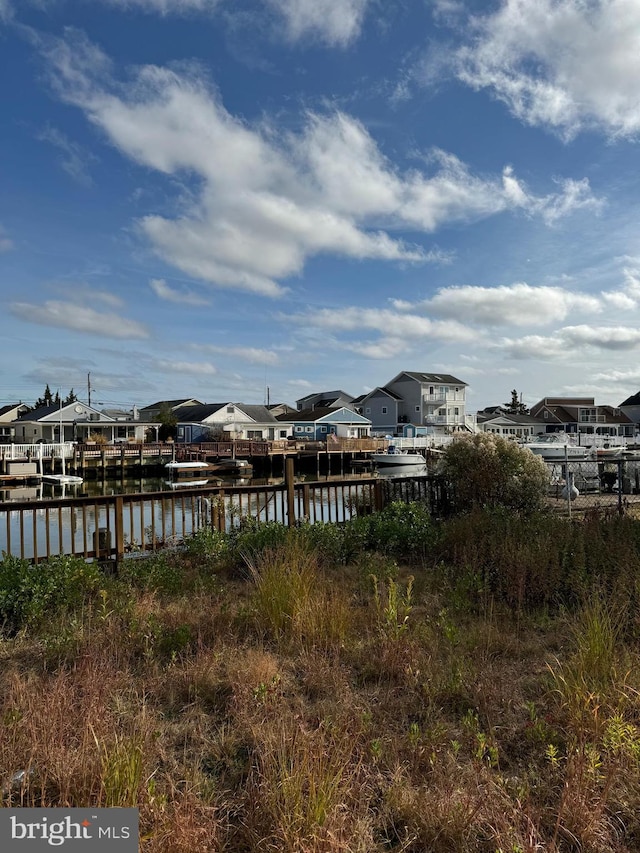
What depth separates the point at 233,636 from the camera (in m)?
4.53

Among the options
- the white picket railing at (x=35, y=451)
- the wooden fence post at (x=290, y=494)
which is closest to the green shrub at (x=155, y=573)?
the wooden fence post at (x=290, y=494)

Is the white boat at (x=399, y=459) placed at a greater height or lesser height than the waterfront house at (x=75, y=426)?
lesser

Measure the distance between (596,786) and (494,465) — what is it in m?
8.96

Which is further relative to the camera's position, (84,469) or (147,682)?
(84,469)

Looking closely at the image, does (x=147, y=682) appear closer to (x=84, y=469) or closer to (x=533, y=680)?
(x=533, y=680)

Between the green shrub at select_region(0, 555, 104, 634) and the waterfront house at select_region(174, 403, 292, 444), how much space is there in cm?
4789

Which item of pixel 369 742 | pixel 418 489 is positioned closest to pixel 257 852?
pixel 369 742

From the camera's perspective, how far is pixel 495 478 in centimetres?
1123

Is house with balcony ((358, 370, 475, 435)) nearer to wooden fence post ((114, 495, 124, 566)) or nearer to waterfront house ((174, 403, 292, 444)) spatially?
waterfront house ((174, 403, 292, 444))

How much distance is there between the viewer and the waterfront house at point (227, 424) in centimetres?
5644

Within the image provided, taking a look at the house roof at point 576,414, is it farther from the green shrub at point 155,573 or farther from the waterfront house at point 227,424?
the green shrub at point 155,573

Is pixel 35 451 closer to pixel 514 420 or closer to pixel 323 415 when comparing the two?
pixel 323 415

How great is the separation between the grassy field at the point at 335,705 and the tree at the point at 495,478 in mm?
4920

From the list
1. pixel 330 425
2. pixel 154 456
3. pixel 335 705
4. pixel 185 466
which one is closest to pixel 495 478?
pixel 335 705
